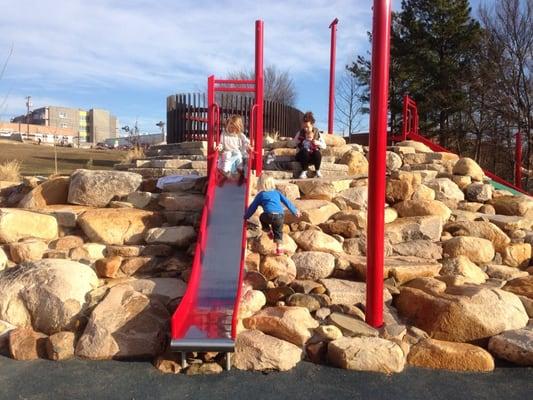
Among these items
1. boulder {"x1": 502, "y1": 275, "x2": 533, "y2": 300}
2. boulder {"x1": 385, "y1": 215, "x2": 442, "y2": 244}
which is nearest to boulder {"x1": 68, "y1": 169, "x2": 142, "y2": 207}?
boulder {"x1": 385, "y1": 215, "x2": 442, "y2": 244}

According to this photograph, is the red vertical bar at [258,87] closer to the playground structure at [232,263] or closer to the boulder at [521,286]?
the playground structure at [232,263]

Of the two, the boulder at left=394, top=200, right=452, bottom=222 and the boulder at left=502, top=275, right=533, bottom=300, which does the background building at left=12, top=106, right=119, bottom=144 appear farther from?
the boulder at left=502, top=275, right=533, bottom=300

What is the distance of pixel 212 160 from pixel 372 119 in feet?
11.0

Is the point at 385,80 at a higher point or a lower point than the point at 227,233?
higher

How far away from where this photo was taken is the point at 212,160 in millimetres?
7297

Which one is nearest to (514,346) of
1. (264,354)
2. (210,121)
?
(264,354)

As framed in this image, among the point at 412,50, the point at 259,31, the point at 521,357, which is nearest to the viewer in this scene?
the point at 521,357

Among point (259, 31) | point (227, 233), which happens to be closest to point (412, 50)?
point (259, 31)

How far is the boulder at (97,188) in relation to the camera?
7.14 m

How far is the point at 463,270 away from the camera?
5.57 metres

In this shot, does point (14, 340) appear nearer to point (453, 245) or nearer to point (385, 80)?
point (385, 80)

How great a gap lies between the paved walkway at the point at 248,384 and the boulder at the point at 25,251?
1760 mm

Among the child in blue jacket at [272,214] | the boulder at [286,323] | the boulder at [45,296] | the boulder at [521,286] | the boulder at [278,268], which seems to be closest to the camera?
the boulder at [286,323]

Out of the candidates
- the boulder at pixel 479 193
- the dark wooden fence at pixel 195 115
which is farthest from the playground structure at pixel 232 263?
the dark wooden fence at pixel 195 115
